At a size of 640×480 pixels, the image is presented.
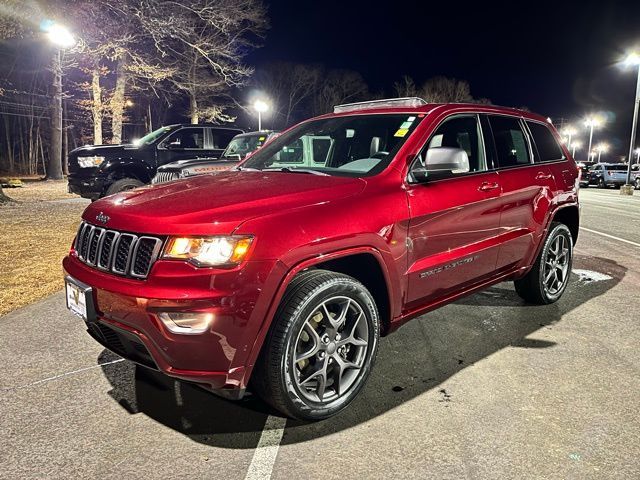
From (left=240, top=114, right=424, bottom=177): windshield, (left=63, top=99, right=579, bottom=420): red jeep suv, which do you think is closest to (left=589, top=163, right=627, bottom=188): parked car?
(left=63, top=99, right=579, bottom=420): red jeep suv

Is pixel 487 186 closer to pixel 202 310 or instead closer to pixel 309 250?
pixel 309 250

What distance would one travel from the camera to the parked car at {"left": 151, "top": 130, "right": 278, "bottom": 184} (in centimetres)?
1014

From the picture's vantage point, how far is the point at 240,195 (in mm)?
2959

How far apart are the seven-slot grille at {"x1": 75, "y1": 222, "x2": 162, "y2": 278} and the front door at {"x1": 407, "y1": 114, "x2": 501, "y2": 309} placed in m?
1.62

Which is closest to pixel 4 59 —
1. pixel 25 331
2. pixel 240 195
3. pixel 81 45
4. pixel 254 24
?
pixel 81 45

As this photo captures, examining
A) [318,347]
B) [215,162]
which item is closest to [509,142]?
[318,347]

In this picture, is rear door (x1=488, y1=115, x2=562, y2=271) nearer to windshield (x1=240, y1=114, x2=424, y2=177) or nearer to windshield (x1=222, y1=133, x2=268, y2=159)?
windshield (x1=240, y1=114, x2=424, y2=177)

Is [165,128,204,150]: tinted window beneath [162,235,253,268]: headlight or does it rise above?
above

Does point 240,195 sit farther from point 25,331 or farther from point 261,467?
point 25,331

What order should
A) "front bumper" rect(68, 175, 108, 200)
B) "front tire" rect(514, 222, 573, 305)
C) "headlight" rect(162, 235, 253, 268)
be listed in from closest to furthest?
"headlight" rect(162, 235, 253, 268) < "front tire" rect(514, 222, 573, 305) < "front bumper" rect(68, 175, 108, 200)

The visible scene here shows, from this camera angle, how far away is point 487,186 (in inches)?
157

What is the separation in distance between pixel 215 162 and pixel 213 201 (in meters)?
7.96

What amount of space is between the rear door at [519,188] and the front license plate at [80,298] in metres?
3.08

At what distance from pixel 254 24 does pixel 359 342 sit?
84.9 ft
